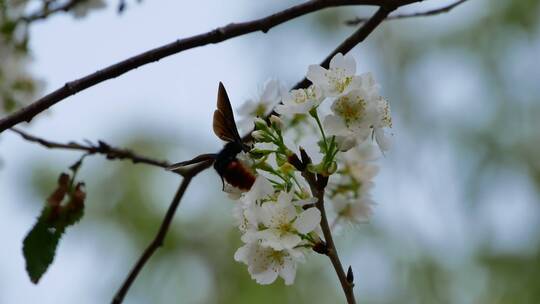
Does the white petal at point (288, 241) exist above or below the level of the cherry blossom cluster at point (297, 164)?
below

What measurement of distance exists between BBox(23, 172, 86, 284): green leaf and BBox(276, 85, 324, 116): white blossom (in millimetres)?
405

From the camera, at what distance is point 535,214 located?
4578 millimetres

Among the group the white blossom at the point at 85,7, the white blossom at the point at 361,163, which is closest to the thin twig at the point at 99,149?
the white blossom at the point at 361,163

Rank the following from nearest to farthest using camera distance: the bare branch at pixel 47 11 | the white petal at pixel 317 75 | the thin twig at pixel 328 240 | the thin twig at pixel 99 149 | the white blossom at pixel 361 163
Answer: the thin twig at pixel 328 240
the white petal at pixel 317 75
the thin twig at pixel 99 149
the white blossom at pixel 361 163
the bare branch at pixel 47 11

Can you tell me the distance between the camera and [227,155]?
0.70 m

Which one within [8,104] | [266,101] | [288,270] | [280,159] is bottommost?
[288,270]

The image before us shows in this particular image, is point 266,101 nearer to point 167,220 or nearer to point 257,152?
point 167,220

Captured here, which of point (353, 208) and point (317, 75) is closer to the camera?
point (317, 75)

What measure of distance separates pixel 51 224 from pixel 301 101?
17.6 inches

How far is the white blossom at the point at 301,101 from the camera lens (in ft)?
2.48

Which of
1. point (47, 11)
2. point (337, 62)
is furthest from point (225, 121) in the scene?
point (47, 11)

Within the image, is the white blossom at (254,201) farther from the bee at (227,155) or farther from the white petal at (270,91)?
the white petal at (270,91)

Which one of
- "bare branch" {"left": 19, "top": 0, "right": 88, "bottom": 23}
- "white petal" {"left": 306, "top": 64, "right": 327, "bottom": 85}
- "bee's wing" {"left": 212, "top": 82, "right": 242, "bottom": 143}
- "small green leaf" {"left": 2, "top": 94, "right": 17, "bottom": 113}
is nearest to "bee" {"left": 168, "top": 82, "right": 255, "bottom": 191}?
"bee's wing" {"left": 212, "top": 82, "right": 242, "bottom": 143}

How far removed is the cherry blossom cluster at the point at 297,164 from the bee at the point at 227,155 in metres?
0.01
